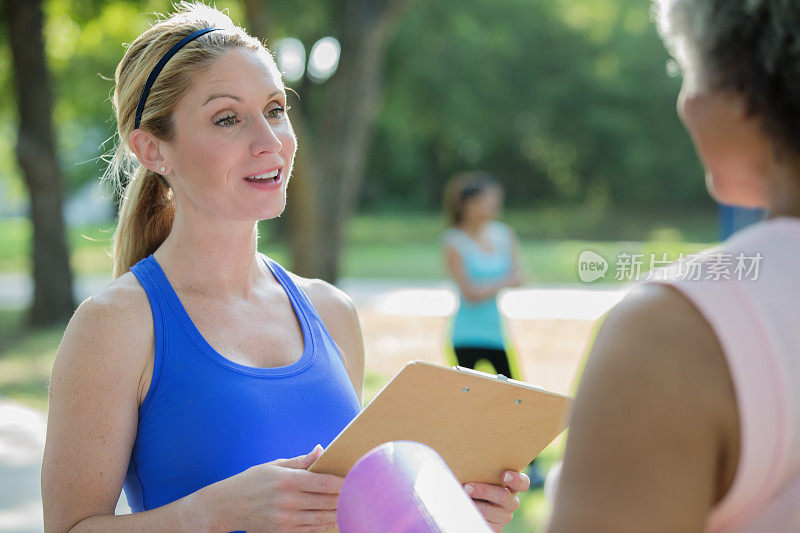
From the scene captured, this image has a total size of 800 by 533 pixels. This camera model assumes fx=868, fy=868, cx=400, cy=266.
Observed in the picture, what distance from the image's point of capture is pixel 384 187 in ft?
133

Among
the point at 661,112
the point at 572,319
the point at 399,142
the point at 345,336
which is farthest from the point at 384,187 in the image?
the point at 345,336

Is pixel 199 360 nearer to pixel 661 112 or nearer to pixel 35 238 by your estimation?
pixel 35 238

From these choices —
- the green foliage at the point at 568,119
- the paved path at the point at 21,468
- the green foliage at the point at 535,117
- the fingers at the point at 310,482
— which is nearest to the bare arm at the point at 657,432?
the fingers at the point at 310,482

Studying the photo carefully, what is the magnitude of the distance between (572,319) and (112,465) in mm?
10615

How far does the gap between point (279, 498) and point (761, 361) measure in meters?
0.95

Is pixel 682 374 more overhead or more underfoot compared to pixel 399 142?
more overhead

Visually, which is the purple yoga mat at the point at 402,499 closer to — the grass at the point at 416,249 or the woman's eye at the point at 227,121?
the woman's eye at the point at 227,121

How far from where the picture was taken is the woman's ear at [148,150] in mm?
1935

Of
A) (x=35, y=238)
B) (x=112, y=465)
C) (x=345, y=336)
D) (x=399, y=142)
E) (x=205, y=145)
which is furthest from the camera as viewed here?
(x=399, y=142)

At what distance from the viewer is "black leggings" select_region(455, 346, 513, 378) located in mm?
5531

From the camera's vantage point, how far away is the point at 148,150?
6.39 feet

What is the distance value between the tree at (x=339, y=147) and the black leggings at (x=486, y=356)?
4.00 metres

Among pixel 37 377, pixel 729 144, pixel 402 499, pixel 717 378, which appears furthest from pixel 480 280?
pixel 37 377

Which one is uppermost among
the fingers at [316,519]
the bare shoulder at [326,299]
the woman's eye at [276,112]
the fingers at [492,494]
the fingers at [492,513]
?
the woman's eye at [276,112]
